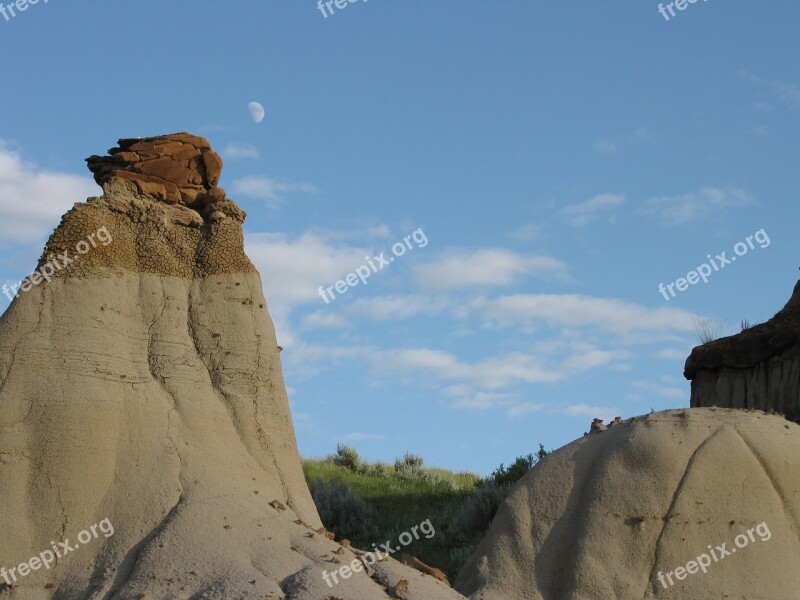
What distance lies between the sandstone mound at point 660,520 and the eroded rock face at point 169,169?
17.7 ft

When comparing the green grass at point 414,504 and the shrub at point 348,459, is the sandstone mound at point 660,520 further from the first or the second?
the shrub at point 348,459

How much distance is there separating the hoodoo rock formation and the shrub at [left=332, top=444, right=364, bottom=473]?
13.6 m

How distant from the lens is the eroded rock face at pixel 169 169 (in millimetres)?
14336

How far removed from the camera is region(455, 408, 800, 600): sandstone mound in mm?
12922

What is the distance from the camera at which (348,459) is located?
34125 millimetres

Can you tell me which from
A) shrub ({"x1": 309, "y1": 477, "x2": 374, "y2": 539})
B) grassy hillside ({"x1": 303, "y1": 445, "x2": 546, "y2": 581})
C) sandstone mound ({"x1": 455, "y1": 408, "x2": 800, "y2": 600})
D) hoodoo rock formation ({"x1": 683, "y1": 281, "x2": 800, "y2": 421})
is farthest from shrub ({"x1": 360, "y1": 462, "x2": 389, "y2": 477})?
sandstone mound ({"x1": 455, "y1": 408, "x2": 800, "y2": 600})

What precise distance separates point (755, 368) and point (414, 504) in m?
9.85

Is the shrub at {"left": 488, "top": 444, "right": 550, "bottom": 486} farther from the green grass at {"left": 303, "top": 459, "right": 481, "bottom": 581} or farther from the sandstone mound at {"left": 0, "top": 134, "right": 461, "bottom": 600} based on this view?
the sandstone mound at {"left": 0, "top": 134, "right": 461, "bottom": 600}

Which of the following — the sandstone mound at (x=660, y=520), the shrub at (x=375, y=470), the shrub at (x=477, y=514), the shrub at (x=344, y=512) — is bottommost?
the sandstone mound at (x=660, y=520)

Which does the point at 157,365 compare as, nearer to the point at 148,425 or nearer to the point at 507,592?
the point at 148,425

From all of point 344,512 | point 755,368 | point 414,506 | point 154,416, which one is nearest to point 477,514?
point 344,512

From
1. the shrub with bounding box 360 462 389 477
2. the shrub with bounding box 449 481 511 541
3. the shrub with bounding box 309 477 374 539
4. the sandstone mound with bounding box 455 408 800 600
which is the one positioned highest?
the shrub with bounding box 360 462 389 477

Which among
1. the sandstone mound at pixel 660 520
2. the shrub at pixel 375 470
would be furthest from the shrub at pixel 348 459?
the sandstone mound at pixel 660 520

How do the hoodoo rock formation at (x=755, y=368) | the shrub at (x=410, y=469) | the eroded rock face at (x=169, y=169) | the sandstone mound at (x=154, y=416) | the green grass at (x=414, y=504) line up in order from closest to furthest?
the sandstone mound at (x=154, y=416) < the eroded rock face at (x=169, y=169) < the hoodoo rock formation at (x=755, y=368) < the green grass at (x=414, y=504) < the shrub at (x=410, y=469)
